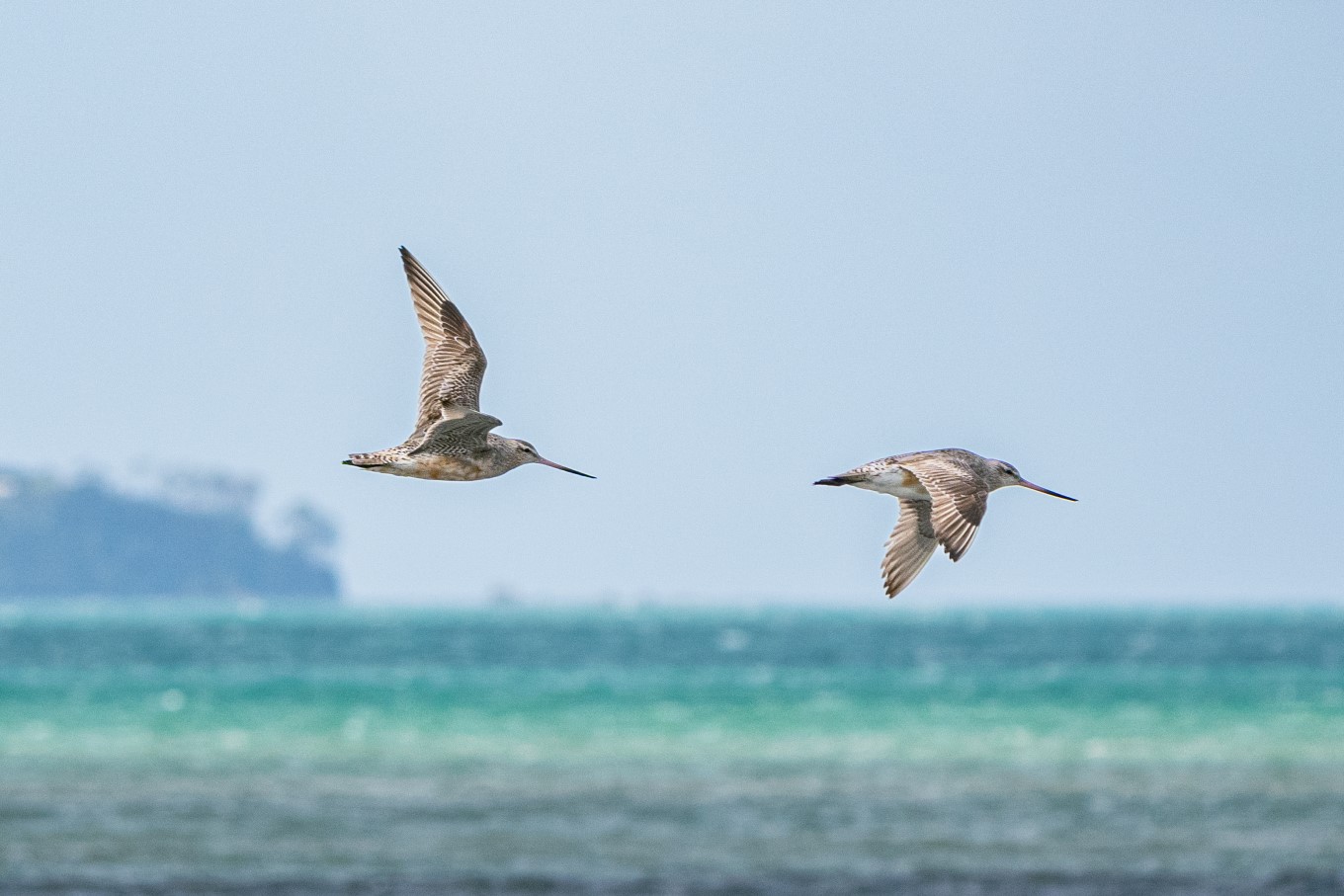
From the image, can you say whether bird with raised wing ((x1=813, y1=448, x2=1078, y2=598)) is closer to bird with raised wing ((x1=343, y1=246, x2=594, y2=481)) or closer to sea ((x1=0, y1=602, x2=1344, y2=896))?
bird with raised wing ((x1=343, y1=246, x2=594, y2=481))

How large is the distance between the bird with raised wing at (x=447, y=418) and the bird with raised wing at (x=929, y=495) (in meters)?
1.51

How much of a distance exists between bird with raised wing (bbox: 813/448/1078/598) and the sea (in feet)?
53.8

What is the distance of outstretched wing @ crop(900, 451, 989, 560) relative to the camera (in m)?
8.72

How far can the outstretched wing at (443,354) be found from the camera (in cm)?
1046

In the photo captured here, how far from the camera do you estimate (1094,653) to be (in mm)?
99562

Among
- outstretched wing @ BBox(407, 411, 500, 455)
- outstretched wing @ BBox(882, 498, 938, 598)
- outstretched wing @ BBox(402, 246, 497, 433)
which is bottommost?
outstretched wing @ BBox(882, 498, 938, 598)

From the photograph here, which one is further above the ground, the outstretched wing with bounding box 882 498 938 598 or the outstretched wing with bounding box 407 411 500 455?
the outstretched wing with bounding box 407 411 500 455

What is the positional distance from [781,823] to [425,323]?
21.4m

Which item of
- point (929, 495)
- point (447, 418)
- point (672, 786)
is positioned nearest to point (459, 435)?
point (447, 418)

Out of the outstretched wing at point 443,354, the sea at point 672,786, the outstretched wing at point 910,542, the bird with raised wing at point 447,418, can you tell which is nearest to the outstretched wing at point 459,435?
the bird with raised wing at point 447,418

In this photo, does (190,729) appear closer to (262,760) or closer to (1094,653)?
(262,760)

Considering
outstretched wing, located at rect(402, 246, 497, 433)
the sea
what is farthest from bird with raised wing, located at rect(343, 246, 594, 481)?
the sea

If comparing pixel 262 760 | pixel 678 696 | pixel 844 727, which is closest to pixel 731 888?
pixel 262 760

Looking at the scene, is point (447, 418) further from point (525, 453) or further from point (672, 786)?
point (672, 786)
